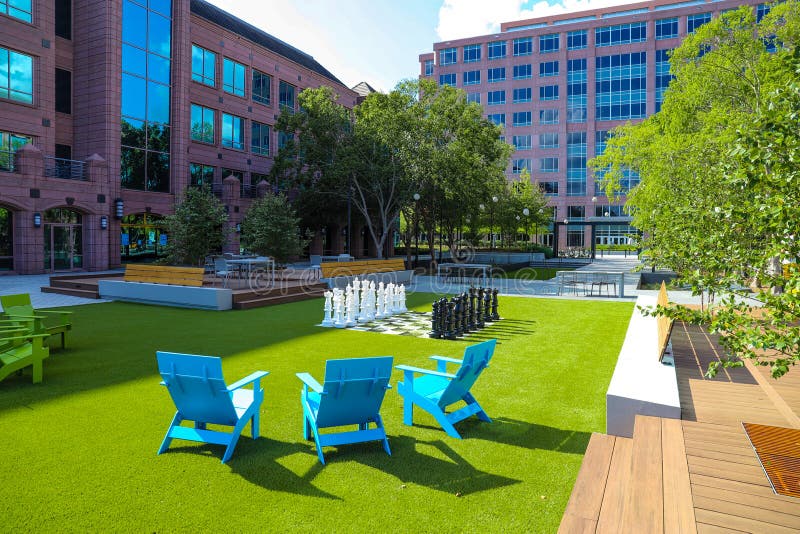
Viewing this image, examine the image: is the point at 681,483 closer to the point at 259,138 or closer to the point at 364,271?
the point at 364,271

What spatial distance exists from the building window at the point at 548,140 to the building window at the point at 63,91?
58.1 m

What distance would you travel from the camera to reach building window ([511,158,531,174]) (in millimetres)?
74125

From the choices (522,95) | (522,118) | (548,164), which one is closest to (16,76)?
(522,118)

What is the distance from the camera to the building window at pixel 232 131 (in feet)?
126

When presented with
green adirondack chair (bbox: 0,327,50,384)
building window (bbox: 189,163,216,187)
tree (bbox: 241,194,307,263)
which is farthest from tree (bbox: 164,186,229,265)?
building window (bbox: 189,163,216,187)

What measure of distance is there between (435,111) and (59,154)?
71.5 ft

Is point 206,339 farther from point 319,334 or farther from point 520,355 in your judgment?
point 520,355

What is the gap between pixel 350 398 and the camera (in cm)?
513

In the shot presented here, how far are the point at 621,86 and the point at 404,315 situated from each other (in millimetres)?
66390

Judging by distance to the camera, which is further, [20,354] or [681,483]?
[20,354]

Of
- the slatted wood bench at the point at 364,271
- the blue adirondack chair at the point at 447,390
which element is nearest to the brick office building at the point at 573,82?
the slatted wood bench at the point at 364,271

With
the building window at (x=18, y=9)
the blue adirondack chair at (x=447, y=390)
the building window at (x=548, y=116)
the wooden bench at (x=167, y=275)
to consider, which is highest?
the building window at (x=548, y=116)

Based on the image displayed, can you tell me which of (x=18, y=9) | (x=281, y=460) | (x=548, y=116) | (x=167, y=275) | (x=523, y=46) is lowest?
(x=281, y=460)

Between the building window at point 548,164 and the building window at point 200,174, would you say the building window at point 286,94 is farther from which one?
the building window at point 548,164
